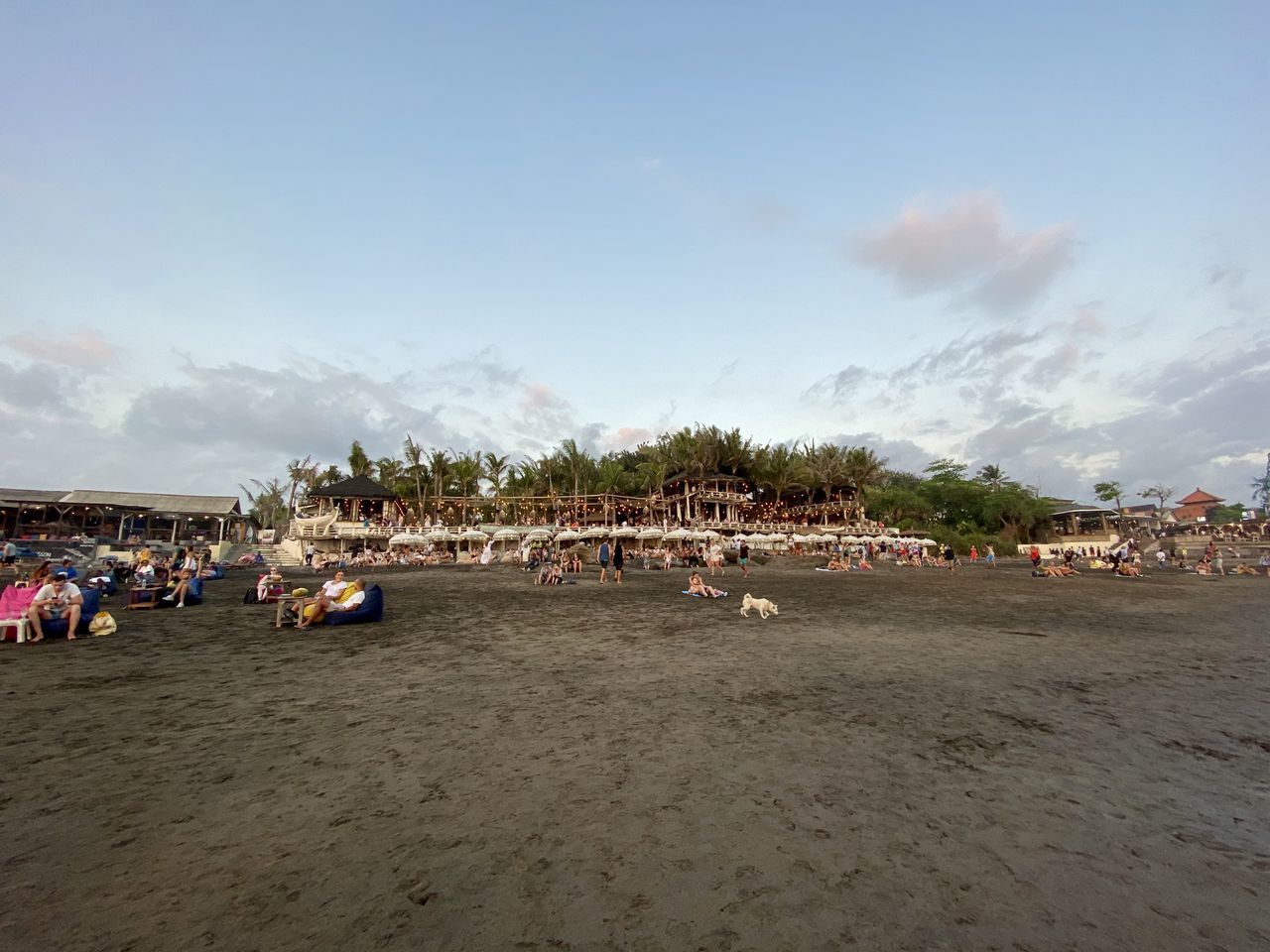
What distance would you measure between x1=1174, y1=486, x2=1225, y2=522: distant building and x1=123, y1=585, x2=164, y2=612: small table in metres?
173

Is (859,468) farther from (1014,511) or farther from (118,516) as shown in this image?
(118,516)

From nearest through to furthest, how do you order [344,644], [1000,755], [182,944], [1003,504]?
1. [182,944]
2. [1000,755]
3. [344,644]
4. [1003,504]

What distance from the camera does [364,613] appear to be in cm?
1287

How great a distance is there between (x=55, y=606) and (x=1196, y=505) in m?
182

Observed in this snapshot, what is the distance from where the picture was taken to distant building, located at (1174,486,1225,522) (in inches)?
4943

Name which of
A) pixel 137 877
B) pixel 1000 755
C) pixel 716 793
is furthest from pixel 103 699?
pixel 1000 755

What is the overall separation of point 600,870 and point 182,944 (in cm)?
192

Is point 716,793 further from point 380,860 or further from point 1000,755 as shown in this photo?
point 1000,755

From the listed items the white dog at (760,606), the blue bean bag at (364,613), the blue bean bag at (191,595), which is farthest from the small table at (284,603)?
the white dog at (760,606)

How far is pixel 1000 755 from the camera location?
480 centimetres

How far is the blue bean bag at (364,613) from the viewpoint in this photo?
12.7 metres

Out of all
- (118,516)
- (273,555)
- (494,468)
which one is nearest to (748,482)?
(494,468)

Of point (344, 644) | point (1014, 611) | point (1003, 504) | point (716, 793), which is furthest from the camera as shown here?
point (1003, 504)

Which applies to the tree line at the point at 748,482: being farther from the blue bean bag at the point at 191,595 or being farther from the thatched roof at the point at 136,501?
the blue bean bag at the point at 191,595
